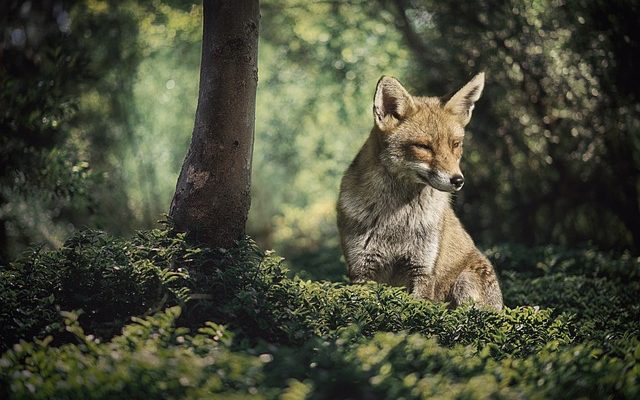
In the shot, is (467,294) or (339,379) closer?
(339,379)

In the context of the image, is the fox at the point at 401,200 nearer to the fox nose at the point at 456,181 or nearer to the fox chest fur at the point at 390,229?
the fox chest fur at the point at 390,229

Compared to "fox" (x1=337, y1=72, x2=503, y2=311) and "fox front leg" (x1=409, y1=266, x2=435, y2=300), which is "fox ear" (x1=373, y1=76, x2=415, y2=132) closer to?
"fox" (x1=337, y1=72, x2=503, y2=311)

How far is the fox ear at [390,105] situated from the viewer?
575 centimetres

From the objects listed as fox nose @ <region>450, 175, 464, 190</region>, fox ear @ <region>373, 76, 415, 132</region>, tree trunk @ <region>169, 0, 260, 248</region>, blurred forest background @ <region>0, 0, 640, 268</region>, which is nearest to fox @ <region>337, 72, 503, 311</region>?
fox ear @ <region>373, 76, 415, 132</region>

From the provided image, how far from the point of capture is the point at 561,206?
10.9 meters

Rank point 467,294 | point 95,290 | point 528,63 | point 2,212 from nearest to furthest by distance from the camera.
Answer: point 95,290 → point 467,294 → point 2,212 → point 528,63

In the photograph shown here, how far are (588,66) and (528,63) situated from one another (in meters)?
1.11

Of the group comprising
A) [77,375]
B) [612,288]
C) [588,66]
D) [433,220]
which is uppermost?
[588,66]

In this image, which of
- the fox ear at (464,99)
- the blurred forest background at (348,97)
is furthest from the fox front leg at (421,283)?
the blurred forest background at (348,97)

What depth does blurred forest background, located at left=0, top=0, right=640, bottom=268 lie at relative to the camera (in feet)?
28.0

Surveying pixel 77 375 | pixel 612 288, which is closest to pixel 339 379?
pixel 77 375

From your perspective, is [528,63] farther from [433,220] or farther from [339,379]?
[339,379]

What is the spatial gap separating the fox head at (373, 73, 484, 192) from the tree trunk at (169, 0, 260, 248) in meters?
1.16

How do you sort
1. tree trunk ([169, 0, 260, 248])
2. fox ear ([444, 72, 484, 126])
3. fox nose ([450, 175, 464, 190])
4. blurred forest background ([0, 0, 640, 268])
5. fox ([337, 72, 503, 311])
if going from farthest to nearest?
1. blurred forest background ([0, 0, 640, 268])
2. fox ear ([444, 72, 484, 126])
3. fox ([337, 72, 503, 311])
4. tree trunk ([169, 0, 260, 248])
5. fox nose ([450, 175, 464, 190])
